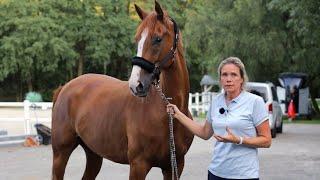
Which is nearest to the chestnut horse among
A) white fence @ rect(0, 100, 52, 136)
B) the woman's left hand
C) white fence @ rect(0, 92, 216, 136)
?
the woman's left hand

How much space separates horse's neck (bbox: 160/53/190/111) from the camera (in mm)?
5439

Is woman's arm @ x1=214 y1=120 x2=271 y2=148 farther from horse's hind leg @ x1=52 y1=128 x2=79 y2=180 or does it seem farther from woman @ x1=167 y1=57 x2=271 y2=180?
horse's hind leg @ x1=52 y1=128 x2=79 y2=180

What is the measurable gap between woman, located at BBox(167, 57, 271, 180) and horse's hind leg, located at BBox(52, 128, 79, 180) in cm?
330

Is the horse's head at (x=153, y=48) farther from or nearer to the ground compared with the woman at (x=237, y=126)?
farther from the ground

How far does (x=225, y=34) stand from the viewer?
31000 mm

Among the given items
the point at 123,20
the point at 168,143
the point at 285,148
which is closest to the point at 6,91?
the point at 123,20

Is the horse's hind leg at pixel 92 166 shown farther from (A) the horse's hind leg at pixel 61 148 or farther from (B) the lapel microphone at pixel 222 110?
(B) the lapel microphone at pixel 222 110

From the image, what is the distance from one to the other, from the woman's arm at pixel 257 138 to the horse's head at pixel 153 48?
45.2 inches

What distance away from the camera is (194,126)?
4.79 meters

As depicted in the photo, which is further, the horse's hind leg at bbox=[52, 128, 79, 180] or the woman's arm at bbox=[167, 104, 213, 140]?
the horse's hind leg at bbox=[52, 128, 79, 180]

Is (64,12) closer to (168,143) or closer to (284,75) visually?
(284,75)

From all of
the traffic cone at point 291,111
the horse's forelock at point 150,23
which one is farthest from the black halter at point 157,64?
the traffic cone at point 291,111

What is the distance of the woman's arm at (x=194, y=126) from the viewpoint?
179 inches

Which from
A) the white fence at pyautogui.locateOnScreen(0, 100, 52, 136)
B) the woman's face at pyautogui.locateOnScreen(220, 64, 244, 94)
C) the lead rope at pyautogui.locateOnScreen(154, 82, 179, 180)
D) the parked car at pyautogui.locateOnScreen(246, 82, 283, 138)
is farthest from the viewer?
the parked car at pyautogui.locateOnScreen(246, 82, 283, 138)
